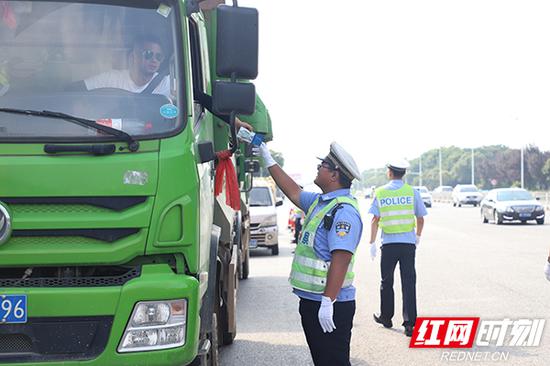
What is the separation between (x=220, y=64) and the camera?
479 centimetres

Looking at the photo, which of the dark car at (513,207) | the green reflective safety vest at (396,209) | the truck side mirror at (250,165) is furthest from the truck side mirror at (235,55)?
the dark car at (513,207)

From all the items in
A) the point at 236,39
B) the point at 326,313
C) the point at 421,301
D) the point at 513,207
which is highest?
the point at 236,39

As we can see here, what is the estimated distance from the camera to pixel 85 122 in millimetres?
4422

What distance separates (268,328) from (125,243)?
497 cm

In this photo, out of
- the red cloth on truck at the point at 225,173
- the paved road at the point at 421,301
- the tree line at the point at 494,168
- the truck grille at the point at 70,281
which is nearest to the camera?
the truck grille at the point at 70,281

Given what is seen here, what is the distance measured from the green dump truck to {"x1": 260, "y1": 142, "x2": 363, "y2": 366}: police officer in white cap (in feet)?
2.21

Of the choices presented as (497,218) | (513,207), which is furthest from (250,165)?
(497,218)

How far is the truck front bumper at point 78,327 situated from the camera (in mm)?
4188

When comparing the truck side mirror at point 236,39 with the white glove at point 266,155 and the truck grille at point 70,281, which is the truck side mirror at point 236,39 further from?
the truck grille at point 70,281

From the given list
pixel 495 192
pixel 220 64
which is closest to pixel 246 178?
pixel 220 64

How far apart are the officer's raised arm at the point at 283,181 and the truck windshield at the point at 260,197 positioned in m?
13.3

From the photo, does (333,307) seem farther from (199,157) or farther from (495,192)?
(495,192)

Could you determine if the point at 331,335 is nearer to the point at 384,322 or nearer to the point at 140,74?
the point at 140,74

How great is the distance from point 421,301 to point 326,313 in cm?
616
